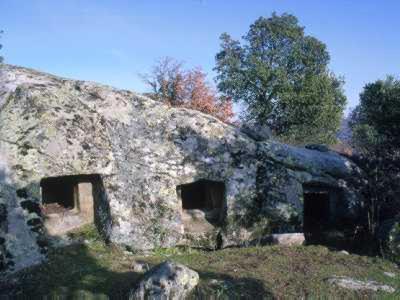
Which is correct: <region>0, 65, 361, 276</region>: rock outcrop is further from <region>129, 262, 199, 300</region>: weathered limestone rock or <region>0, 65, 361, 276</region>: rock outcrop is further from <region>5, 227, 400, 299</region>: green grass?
<region>129, 262, 199, 300</region>: weathered limestone rock

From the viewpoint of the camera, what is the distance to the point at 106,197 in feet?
39.4

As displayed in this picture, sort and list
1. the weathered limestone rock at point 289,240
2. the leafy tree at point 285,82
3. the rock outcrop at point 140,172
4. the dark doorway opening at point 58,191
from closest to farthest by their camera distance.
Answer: the rock outcrop at point 140,172 → the weathered limestone rock at point 289,240 → the dark doorway opening at point 58,191 → the leafy tree at point 285,82

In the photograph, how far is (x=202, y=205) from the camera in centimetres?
1459

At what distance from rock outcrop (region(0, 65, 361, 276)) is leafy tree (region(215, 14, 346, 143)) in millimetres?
22722

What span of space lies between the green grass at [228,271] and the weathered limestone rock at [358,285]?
0.67 feet

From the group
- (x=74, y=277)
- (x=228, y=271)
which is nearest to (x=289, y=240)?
(x=228, y=271)

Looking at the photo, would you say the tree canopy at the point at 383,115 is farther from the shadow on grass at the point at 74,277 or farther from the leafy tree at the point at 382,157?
the shadow on grass at the point at 74,277

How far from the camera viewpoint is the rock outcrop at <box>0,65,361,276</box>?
35.9 feet

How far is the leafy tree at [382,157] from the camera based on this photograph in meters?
13.7

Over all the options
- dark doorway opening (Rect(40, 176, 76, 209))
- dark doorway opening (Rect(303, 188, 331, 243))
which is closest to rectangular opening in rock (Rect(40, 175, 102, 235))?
dark doorway opening (Rect(40, 176, 76, 209))

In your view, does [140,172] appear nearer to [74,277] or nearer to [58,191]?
[58,191]

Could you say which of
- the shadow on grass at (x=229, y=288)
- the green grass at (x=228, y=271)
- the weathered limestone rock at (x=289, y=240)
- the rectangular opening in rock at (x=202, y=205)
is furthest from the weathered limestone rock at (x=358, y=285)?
the rectangular opening in rock at (x=202, y=205)

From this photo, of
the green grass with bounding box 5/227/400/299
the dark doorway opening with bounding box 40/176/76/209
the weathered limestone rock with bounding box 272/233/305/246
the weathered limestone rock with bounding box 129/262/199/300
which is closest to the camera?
the weathered limestone rock with bounding box 129/262/199/300

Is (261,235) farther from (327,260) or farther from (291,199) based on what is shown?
(327,260)
